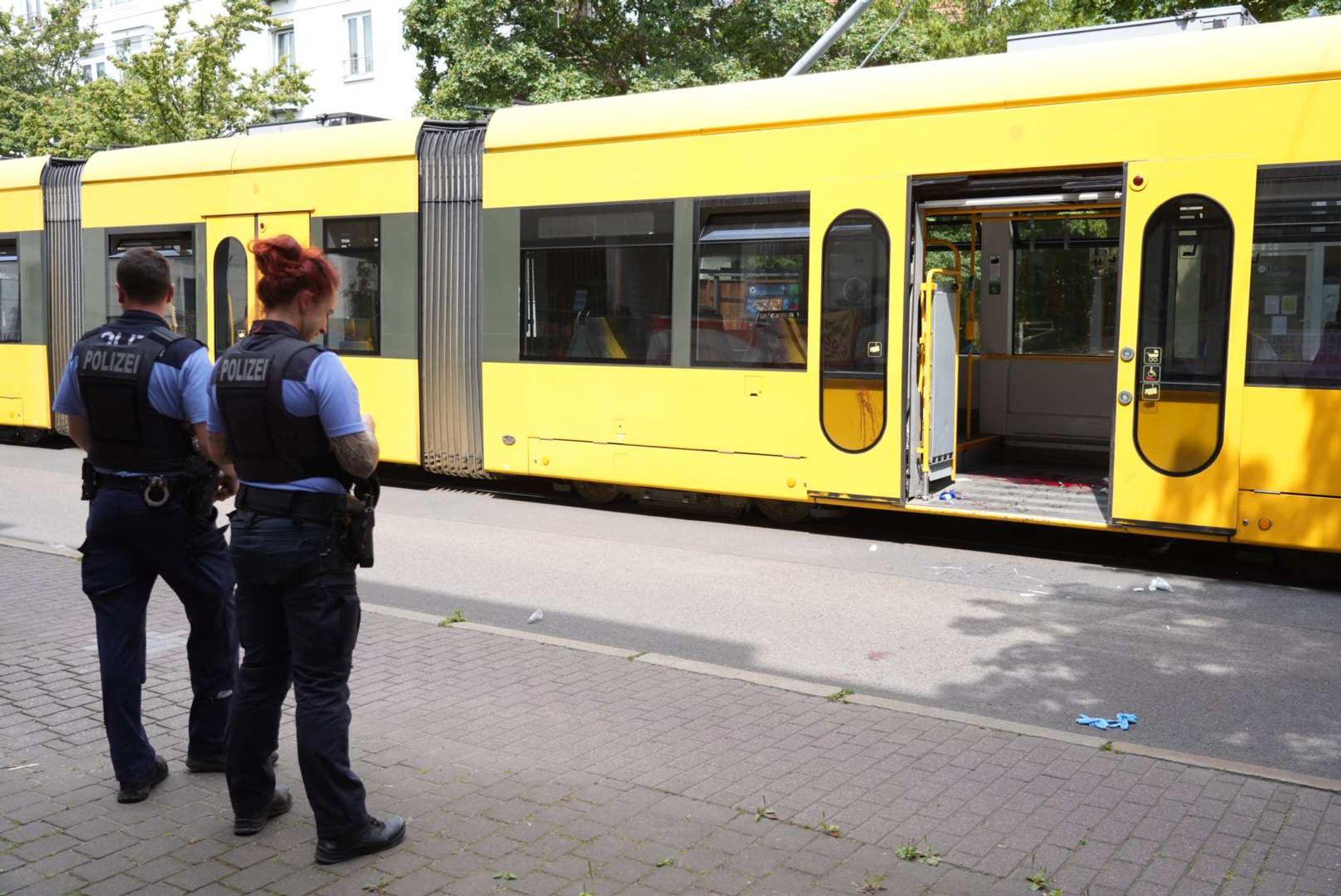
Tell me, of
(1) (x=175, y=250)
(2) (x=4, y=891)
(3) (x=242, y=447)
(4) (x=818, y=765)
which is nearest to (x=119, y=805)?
(2) (x=4, y=891)

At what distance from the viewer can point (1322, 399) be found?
8.20 meters

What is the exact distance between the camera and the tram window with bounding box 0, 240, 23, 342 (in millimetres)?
16734

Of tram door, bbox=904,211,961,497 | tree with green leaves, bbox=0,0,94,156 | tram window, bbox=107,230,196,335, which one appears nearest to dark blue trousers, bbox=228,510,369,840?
tram door, bbox=904,211,961,497

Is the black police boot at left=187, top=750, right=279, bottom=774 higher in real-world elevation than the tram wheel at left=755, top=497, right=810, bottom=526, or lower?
lower

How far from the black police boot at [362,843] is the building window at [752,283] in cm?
670

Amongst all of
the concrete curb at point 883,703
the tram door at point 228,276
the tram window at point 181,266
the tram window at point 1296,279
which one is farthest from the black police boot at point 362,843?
the tram window at point 181,266

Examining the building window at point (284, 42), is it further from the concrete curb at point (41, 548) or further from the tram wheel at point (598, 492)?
the concrete curb at point (41, 548)

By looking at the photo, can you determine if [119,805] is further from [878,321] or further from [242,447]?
[878,321]

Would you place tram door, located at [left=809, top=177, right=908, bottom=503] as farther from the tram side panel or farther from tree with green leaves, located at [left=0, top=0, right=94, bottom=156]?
tree with green leaves, located at [left=0, top=0, right=94, bottom=156]

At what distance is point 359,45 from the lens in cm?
3666

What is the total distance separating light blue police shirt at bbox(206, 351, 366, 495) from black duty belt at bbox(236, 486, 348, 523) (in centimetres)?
2

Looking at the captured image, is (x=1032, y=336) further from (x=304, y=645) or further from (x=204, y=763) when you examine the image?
(x=304, y=645)

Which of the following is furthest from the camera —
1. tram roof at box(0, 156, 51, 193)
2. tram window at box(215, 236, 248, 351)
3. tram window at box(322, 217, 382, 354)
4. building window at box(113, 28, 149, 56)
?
building window at box(113, 28, 149, 56)

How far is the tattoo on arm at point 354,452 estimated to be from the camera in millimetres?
4090
